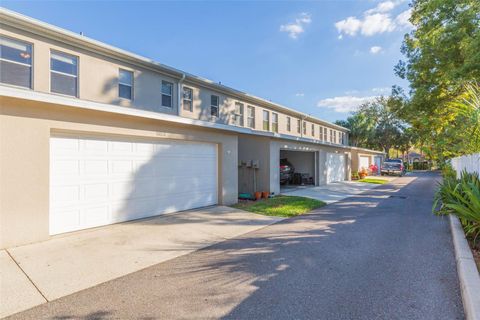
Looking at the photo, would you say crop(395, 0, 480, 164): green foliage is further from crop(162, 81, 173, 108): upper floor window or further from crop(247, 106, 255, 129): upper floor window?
crop(162, 81, 173, 108): upper floor window

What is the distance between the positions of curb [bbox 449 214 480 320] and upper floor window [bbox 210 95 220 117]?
11.8 meters

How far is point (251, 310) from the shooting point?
3.14 meters

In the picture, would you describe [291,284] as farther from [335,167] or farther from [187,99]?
[335,167]

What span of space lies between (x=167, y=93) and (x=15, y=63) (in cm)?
558

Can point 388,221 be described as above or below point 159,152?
below

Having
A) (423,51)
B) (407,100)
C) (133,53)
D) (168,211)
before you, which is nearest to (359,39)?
(423,51)

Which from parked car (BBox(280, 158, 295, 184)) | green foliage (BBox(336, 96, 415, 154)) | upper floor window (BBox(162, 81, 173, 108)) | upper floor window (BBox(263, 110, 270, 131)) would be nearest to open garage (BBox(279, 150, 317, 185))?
parked car (BBox(280, 158, 295, 184))

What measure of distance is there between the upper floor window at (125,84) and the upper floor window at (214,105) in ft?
15.1

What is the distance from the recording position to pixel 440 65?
13.1 meters

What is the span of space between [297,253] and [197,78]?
411 inches

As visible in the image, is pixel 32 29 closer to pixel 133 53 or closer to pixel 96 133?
pixel 133 53

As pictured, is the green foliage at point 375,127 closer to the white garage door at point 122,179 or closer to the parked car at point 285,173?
the parked car at point 285,173

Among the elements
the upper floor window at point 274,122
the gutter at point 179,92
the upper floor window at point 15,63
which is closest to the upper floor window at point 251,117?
the upper floor window at point 274,122

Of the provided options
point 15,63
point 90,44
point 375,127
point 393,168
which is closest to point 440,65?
point 90,44
